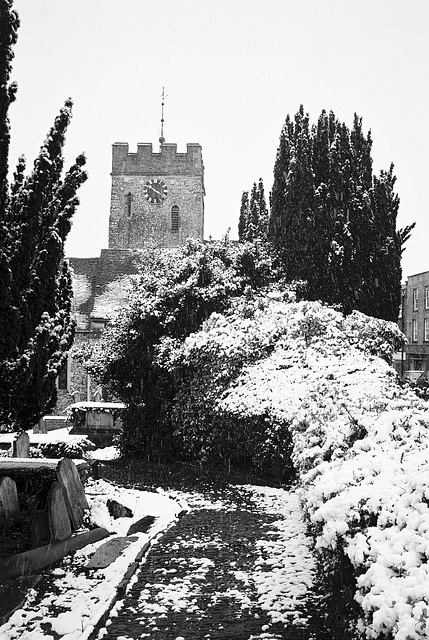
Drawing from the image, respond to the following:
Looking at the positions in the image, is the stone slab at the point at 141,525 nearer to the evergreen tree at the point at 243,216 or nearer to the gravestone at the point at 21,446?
the gravestone at the point at 21,446

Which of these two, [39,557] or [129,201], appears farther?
[129,201]

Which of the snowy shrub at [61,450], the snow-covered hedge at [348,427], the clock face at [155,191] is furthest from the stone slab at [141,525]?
the clock face at [155,191]

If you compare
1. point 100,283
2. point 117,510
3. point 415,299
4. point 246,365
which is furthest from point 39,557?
point 415,299

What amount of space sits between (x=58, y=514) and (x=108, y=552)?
30.0 inches

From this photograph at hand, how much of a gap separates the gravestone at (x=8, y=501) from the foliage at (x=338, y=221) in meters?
13.6

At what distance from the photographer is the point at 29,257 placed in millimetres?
7926

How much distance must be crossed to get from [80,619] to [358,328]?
1158 cm

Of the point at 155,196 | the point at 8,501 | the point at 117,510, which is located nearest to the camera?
the point at 8,501

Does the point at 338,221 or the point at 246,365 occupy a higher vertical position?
the point at 338,221

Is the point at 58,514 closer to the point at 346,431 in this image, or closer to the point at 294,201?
the point at 346,431

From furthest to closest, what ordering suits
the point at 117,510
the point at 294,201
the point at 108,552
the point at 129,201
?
the point at 129,201, the point at 294,201, the point at 117,510, the point at 108,552

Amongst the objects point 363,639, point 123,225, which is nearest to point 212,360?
point 363,639

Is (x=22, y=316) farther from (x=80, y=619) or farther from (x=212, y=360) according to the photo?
(x=212, y=360)

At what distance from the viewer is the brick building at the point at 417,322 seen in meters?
55.4
